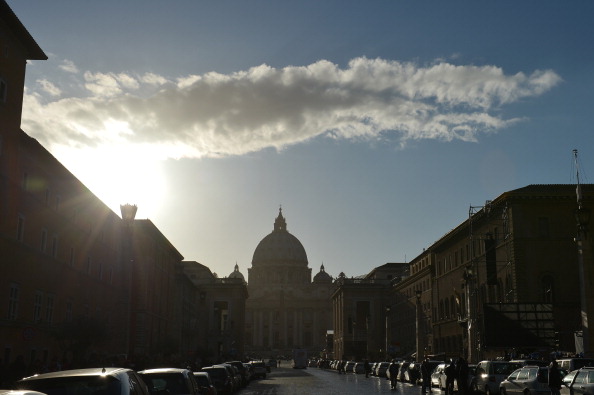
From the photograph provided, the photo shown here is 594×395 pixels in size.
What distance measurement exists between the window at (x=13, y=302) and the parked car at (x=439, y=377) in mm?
19515

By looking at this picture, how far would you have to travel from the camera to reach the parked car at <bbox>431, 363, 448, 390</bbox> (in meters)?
35.0

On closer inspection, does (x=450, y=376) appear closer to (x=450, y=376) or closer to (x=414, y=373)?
(x=450, y=376)

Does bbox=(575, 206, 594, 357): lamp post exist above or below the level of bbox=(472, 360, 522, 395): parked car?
above

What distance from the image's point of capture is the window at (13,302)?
96.2 ft

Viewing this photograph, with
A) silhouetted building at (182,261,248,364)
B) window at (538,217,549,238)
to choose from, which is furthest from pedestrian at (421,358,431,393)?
silhouetted building at (182,261,248,364)

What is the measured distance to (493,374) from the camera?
2906 centimetres

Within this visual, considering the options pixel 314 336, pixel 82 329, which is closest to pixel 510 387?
pixel 82 329

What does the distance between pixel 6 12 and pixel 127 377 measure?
22.6 meters

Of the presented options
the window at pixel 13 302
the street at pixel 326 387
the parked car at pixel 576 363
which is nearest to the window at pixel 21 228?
the window at pixel 13 302

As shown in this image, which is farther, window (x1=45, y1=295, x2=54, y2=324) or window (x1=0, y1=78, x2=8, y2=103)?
window (x1=45, y1=295, x2=54, y2=324)

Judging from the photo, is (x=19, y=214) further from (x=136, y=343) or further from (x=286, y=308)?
(x=286, y=308)

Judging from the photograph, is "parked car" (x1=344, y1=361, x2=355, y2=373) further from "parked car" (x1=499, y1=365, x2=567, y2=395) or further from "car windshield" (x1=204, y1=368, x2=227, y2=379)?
"parked car" (x1=499, y1=365, x2=567, y2=395)

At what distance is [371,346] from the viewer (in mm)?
126688

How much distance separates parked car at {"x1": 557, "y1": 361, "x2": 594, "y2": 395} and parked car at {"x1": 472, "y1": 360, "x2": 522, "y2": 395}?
7.94 meters
